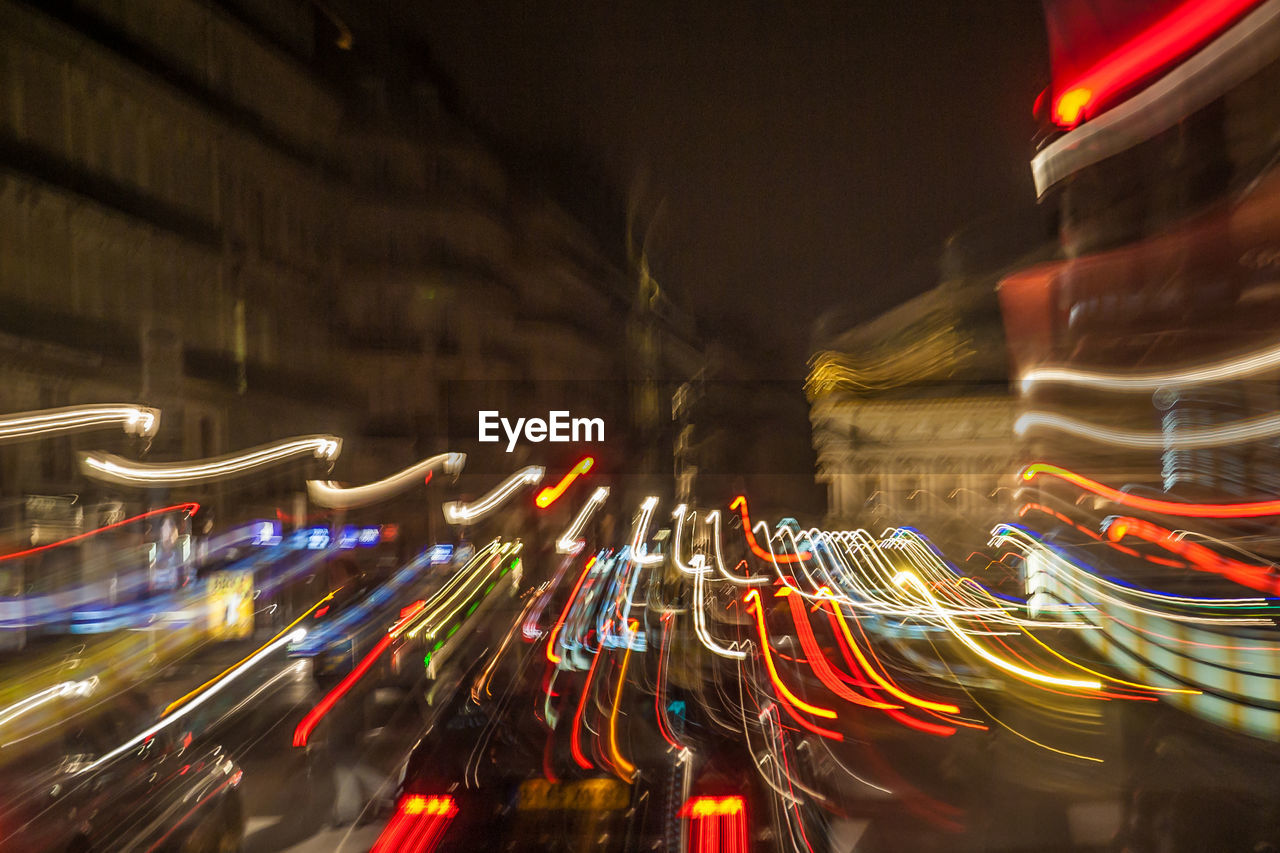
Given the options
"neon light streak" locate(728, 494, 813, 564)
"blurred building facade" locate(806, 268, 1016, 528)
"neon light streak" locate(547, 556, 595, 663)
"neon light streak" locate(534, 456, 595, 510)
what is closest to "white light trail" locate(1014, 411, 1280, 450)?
"blurred building facade" locate(806, 268, 1016, 528)

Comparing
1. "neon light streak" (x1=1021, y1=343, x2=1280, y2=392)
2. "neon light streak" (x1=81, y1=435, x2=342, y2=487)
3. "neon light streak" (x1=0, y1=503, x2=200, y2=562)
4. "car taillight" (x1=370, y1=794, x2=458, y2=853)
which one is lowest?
"car taillight" (x1=370, y1=794, x2=458, y2=853)

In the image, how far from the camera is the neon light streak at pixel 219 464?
206 inches

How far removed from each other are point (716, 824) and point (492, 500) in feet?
11.4

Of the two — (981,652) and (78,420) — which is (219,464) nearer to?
(78,420)

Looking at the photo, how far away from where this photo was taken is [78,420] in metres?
4.68

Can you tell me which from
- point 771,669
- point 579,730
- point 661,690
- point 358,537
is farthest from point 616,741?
point 358,537

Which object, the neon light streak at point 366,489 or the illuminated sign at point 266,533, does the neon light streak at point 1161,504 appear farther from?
the illuminated sign at point 266,533

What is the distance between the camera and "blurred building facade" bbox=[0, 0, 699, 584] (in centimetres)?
488

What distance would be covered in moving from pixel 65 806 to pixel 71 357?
341 centimetres

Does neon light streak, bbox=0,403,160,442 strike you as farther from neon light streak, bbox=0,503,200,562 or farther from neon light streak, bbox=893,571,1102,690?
neon light streak, bbox=893,571,1102,690

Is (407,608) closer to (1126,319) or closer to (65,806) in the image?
(65,806)

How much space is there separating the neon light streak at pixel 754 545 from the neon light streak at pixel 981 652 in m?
0.83

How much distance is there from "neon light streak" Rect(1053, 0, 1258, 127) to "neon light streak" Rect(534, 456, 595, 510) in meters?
3.49

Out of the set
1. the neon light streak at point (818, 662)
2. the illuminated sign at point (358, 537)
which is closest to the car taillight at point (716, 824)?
the neon light streak at point (818, 662)
